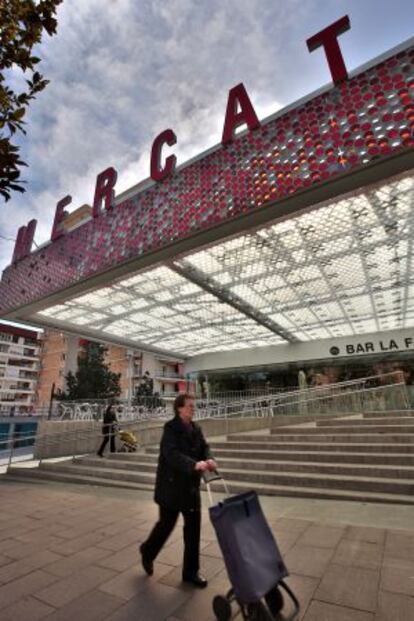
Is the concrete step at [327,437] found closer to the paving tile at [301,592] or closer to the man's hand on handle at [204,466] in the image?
the paving tile at [301,592]

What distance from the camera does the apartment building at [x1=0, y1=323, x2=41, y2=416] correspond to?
178ft

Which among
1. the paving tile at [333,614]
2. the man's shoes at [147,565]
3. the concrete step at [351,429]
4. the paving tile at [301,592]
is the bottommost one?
the paving tile at [333,614]

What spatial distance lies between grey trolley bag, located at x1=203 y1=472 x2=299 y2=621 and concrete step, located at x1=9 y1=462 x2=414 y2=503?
11.5 ft

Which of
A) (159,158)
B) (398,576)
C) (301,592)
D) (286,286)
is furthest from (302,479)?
(286,286)

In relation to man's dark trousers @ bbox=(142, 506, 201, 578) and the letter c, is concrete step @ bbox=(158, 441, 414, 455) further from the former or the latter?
the letter c

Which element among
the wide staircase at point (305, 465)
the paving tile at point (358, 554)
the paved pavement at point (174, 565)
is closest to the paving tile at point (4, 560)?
the paved pavement at point (174, 565)

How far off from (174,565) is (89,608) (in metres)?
0.83

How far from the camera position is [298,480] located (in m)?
5.50

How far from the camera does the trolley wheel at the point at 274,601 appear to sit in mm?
2094

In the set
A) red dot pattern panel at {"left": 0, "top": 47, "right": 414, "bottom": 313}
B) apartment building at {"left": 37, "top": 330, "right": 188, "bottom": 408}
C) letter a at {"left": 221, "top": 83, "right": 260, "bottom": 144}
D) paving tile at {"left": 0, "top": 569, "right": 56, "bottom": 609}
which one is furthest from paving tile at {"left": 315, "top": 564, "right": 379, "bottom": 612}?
apartment building at {"left": 37, "top": 330, "right": 188, "bottom": 408}

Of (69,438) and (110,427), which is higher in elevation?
(110,427)

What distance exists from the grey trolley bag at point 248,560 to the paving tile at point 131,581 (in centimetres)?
80

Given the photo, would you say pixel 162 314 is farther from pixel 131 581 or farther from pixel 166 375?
pixel 166 375

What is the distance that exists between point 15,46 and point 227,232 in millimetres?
6155
